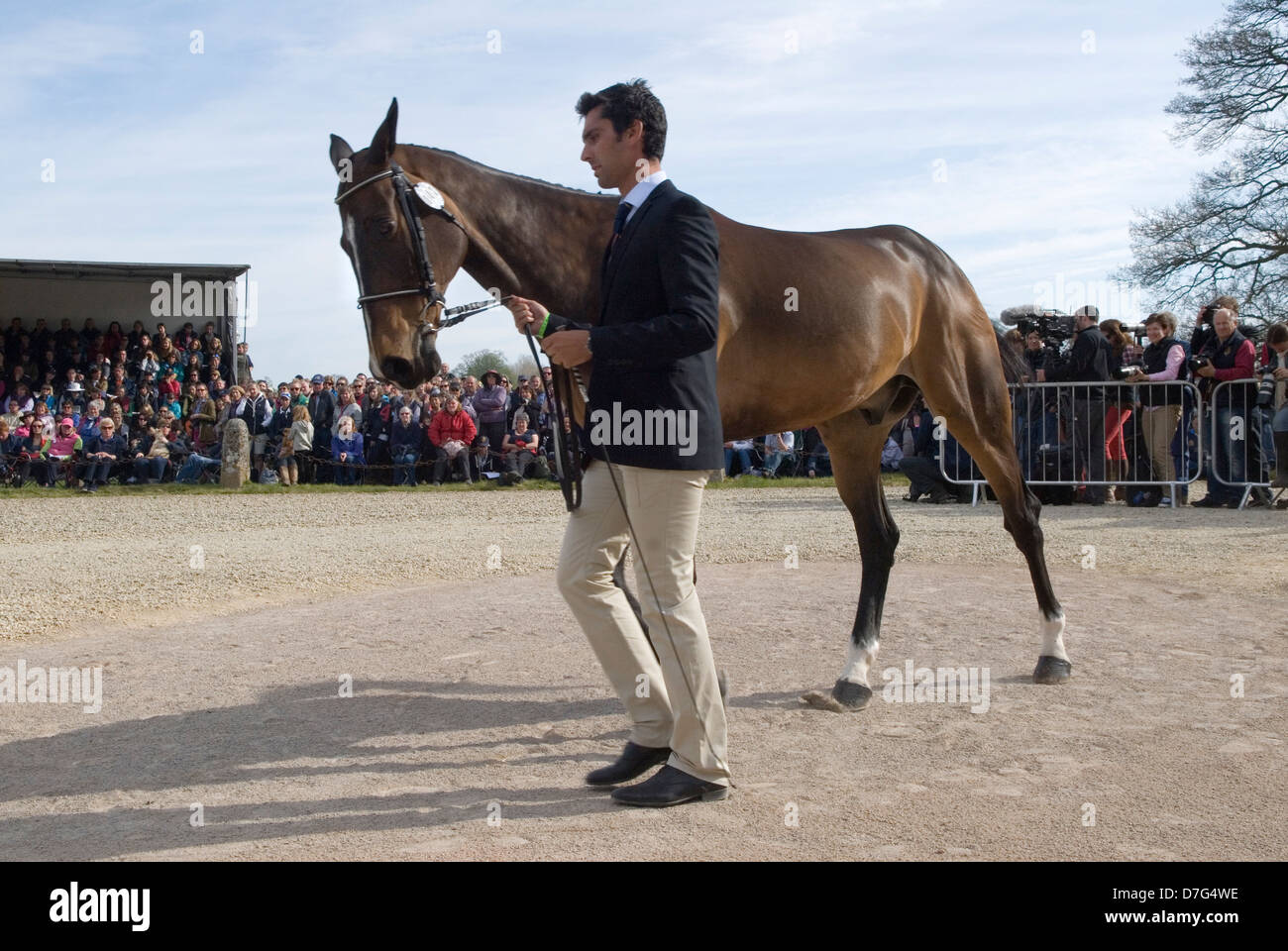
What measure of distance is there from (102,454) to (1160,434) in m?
16.5

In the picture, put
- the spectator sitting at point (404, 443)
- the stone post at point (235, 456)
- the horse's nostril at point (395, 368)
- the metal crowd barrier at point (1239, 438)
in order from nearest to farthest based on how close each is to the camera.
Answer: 1. the horse's nostril at point (395, 368)
2. the metal crowd barrier at point (1239, 438)
3. the stone post at point (235, 456)
4. the spectator sitting at point (404, 443)

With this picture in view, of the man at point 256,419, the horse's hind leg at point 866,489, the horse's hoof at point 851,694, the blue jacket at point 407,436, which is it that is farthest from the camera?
the man at point 256,419

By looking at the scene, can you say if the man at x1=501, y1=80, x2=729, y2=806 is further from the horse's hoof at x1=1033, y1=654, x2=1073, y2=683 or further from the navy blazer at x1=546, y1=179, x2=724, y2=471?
the horse's hoof at x1=1033, y1=654, x2=1073, y2=683

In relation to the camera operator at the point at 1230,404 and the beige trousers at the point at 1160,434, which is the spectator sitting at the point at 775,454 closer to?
the beige trousers at the point at 1160,434

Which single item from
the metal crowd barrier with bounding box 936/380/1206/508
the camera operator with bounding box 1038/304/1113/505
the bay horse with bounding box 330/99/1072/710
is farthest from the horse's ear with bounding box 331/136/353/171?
the camera operator with bounding box 1038/304/1113/505

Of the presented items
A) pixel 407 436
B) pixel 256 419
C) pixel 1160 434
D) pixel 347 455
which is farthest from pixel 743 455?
pixel 256 419

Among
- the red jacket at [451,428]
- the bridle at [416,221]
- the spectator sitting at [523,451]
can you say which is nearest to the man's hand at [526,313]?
the bridle at [416,221]

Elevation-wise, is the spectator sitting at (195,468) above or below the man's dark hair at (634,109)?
below

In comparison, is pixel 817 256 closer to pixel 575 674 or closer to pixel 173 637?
pixel 575 674

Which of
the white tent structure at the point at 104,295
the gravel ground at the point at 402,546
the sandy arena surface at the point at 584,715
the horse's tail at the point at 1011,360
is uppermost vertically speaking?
the white tent structure at the point at 104,295

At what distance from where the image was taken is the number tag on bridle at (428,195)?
4.41 m

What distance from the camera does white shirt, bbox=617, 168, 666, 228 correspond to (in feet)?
12.8

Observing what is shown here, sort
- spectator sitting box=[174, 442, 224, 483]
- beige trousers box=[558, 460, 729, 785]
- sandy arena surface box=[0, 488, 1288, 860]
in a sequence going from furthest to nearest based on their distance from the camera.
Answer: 1. spectator sitting box=[174, 442, 224, 483]
2. beige trousers box=[558, 460, 729, 785]
3. sandy arena surface box=[0, 488, 1288, 860]

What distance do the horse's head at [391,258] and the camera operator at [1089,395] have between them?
10.7 metres
